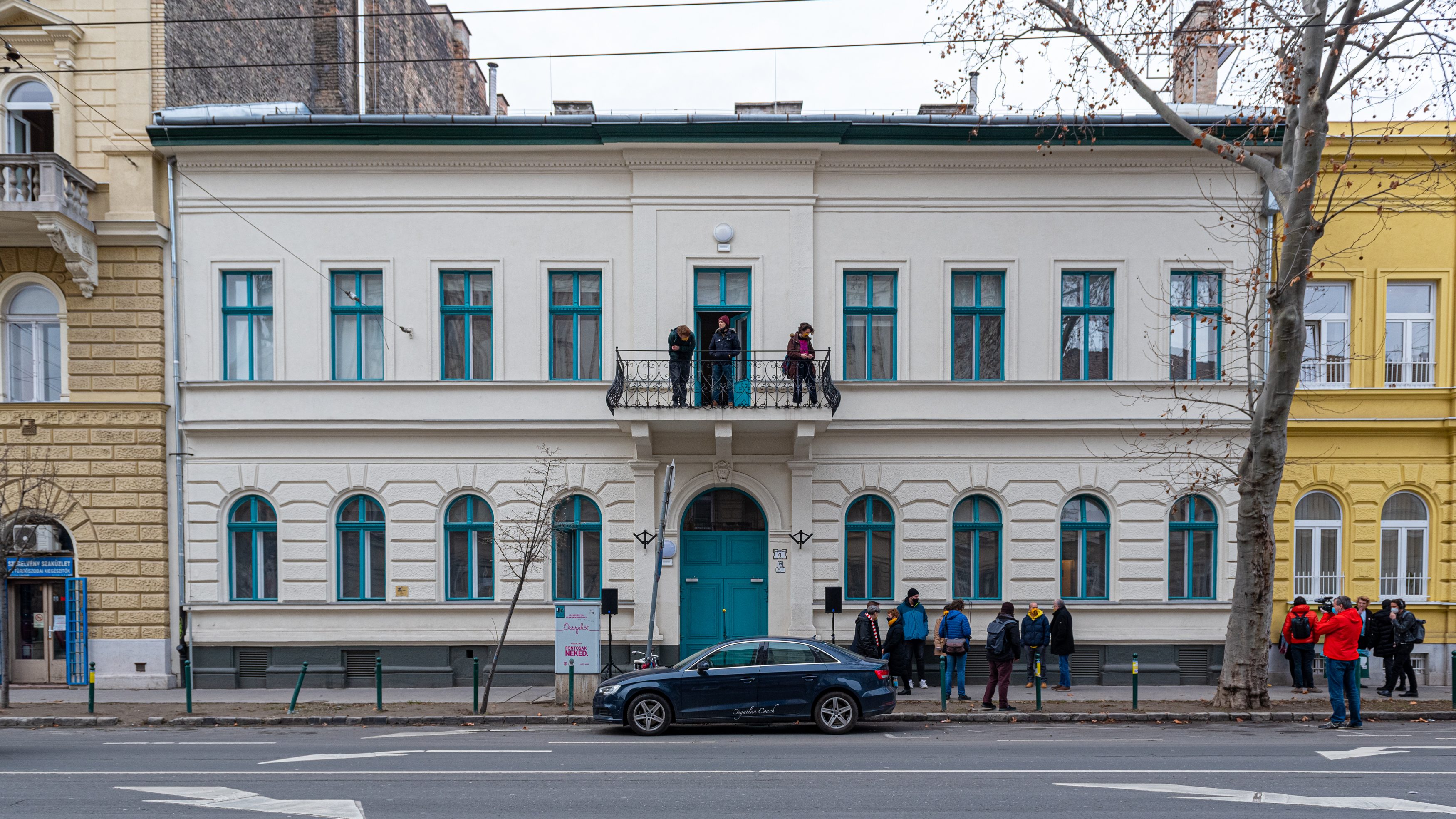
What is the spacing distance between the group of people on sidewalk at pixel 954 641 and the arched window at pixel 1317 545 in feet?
15.9

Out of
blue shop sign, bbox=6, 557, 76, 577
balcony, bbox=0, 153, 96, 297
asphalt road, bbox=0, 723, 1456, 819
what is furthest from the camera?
blue shop sign, bbox=6, 557, 76, 577

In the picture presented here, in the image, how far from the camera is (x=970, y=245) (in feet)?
58.9

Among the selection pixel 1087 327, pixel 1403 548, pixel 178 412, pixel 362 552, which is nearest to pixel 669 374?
pixel 362 552

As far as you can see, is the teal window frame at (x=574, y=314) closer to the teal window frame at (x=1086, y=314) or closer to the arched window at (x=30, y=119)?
the teal window frame at (x=1086, y=314)

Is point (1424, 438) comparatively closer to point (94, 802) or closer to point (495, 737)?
point (495, 737)

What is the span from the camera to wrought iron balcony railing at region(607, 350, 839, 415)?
16.8m

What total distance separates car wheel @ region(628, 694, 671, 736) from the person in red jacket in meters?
9.41

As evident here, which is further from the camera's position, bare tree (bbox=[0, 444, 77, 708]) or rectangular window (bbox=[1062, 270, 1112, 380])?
rectangular window (bbox=[1062, 270, 1112, 380])

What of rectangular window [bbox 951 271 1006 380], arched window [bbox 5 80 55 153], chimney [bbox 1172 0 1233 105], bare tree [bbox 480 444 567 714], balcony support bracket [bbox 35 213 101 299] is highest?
chimney [bbox 1172 0 1233 105]

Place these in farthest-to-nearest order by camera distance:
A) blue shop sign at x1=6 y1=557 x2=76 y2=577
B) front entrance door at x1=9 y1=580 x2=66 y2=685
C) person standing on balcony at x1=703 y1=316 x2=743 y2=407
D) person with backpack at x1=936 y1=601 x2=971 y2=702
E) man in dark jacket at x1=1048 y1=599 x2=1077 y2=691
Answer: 1. front entrance door at x1=9 y1=580 x2=66 y2=685
2. blue shop sign at x1=6 y1=557 x2=76 y2=577
3. man in dark jacket at x1=1048 y1=599 x2=1077 y2=691
4. person standing on balcony at x1=703 y1=316 x2=743 y2=407
5. person with backpack at x1=936 y1=601 x2=971 y2=702

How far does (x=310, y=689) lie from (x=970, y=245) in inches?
576

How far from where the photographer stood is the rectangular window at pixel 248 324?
17953 millimetres

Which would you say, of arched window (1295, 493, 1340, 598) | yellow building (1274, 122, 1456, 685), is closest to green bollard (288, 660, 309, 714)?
yellow building (1274, 122, 1456, 685)

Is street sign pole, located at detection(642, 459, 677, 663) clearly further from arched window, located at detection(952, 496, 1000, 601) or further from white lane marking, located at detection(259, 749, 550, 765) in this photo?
arched window, located at detection(952, 496, 1000, 601)
